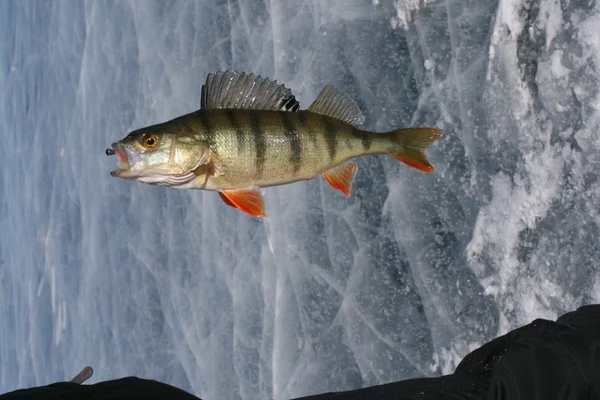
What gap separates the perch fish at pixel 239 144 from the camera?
1.93 metres

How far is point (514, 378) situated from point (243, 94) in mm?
1151

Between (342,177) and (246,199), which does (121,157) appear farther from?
(342,177)

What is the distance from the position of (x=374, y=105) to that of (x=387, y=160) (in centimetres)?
27

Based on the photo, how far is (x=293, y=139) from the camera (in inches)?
79.0

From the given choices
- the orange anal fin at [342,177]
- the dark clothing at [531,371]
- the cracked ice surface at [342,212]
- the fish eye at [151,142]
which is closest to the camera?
the dark clothing at [531,371]

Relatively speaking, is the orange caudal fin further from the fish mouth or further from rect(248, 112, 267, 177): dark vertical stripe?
the fish mouth

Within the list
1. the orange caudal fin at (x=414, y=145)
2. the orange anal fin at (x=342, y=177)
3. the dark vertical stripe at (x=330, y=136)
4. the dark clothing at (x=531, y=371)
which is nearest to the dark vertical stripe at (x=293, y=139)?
the dark vertical stripe at (x=330, y=136)

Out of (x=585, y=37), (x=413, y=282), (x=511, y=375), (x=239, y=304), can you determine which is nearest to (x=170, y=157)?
(x=511, y=375)

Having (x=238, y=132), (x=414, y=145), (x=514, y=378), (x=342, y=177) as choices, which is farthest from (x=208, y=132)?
(x=514, y=378)

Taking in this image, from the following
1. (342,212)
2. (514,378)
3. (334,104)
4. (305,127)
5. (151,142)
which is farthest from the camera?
(342,212)

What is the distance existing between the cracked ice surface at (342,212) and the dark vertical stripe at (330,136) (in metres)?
0.79

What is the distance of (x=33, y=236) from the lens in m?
6.02

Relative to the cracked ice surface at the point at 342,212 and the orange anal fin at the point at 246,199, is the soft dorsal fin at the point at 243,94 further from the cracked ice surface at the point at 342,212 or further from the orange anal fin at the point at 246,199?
the cracked ice surface at the point at 342,212

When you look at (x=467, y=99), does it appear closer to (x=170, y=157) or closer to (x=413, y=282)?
(x=413, y=282)
